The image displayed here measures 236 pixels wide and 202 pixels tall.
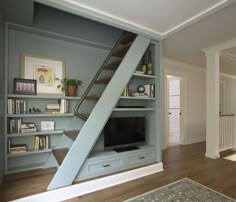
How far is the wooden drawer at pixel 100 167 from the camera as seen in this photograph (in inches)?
85.7

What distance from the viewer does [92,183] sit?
2133 millimetres

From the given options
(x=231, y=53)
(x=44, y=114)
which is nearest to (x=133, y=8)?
(x=44, y=114)

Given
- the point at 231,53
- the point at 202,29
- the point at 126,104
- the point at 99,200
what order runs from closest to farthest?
1. the point at 99,200
2. the point at 202,29
3. the point at 126,104
4. the point at 231,53

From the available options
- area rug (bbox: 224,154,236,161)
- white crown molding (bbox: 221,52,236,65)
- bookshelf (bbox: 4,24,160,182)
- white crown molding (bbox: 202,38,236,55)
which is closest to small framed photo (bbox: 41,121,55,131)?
bookshelf (bbox: 4,24,160,182)

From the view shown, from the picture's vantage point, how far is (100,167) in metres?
2.30

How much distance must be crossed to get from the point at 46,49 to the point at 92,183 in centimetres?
232

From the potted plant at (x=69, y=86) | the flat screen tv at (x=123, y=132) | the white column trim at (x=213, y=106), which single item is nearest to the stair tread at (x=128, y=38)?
the potted plant at (x=69, y=86)

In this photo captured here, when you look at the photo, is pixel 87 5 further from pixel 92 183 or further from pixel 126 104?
pixel 92 183

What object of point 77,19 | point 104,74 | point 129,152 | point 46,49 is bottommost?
point 129,152

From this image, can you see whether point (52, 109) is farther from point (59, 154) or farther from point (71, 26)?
point (71, 26)

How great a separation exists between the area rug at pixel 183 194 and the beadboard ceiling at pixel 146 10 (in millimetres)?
2394

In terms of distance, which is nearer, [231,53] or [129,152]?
[129,152]

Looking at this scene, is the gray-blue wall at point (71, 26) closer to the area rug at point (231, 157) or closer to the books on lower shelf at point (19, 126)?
the books on lower shelf at point (19, 126)

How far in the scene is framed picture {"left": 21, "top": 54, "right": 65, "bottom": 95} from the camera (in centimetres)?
258
